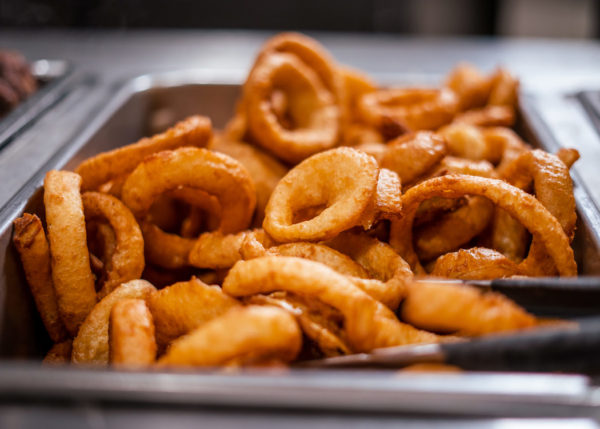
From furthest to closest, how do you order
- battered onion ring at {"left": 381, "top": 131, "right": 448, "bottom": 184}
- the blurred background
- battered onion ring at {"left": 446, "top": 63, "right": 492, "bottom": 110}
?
the blurred background → battered onion ring at {"left": 446, "top": 63, "right": 492, "bottom": 110} → battered onion ring at {"left": 381, "top": 131, "right": 448, "bottom": 184}

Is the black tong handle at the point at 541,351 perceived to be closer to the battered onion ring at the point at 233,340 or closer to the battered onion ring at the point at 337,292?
the battered onion ring at the point at 337,292

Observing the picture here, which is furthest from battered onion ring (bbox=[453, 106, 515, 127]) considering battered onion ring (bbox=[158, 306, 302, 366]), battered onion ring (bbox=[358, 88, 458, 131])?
battered onion ring (bbox=[158, 306, 302, 366])

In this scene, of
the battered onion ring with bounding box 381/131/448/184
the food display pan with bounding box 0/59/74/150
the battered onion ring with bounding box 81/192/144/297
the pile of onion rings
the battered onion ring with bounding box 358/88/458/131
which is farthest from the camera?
the battered onion ring with bounding box 358/88/458/131

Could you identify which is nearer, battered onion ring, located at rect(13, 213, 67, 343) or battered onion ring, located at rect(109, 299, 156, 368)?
battered onion ring, located at rect(109, 299, 156, 368)

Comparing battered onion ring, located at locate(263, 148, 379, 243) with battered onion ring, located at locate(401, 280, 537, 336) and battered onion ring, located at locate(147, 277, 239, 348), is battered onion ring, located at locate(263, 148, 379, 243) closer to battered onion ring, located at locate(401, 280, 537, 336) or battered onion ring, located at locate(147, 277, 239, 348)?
battered onion ring, located at locate(147, 277, 239, 348)

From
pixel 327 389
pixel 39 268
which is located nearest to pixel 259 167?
pixel 39 268

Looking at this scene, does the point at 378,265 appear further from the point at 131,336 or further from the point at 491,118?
the point at 491,118

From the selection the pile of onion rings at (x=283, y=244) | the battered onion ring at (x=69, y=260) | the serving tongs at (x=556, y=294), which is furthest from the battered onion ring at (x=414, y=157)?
the battered onion ring at (x=69, y=260)

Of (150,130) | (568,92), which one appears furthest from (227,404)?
(568,92)
